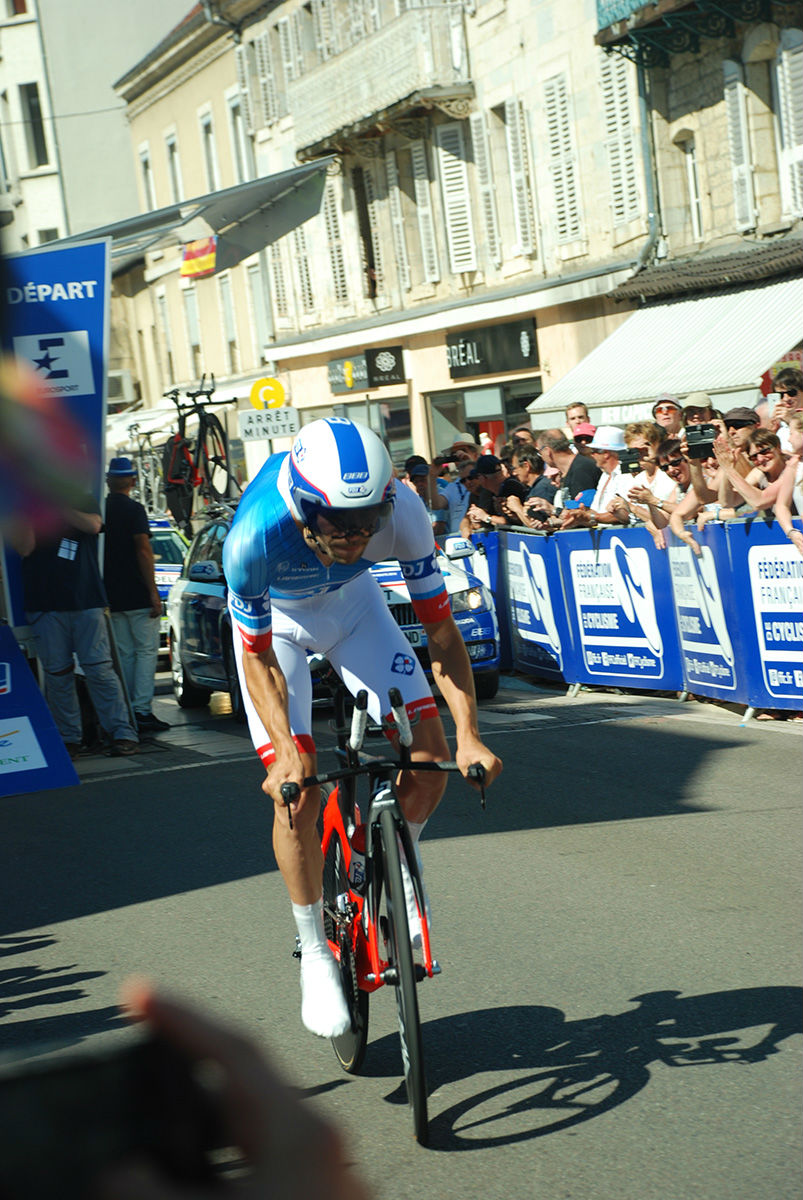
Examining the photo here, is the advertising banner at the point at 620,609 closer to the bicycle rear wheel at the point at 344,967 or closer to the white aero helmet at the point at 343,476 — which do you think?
the bicycle rear wheel at the point at 344,967

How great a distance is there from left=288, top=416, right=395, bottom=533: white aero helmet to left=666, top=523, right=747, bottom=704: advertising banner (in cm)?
705

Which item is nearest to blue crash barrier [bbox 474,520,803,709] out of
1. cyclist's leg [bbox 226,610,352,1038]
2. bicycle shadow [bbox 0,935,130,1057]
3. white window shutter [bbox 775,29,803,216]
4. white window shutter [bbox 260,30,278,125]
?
bicycle shadow [bbox 0,935,130,1057]

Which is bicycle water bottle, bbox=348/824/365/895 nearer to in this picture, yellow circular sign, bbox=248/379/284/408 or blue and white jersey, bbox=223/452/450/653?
blue and white jersey, bbox=223/452/450/653

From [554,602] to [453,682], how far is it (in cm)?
909

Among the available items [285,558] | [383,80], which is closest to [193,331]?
[383,80]

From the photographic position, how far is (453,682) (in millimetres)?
4738

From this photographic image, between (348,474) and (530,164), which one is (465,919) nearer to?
(348,474)

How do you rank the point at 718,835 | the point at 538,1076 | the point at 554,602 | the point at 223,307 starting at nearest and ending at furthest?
the point at 538,1076 → the point at 718,835 → the point at 554,602 → the point at 223,307

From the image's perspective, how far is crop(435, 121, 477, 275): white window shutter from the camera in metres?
31.7

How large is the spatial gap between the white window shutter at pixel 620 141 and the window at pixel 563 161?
1.40 m

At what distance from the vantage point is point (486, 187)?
1203 inches

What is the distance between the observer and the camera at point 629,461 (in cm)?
1342

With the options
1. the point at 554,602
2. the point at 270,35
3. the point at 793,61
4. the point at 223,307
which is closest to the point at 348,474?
the point at 554,602

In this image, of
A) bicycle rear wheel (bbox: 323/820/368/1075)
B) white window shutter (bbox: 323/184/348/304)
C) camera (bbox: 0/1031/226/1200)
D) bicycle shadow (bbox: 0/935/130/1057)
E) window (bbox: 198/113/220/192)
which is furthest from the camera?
window (bbox: 198/113/220/192)
